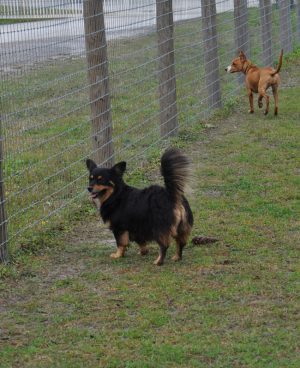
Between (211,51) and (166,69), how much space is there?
2.19 metres

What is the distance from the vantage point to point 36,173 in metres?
8.23

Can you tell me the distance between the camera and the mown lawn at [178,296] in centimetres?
487

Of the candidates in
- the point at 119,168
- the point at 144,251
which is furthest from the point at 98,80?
the point at 144,251

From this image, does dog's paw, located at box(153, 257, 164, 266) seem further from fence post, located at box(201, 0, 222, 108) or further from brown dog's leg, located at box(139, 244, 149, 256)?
fence post, located at box(201, 0, 222, 108)

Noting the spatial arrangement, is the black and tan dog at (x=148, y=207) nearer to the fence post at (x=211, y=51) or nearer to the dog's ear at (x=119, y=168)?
the dog's ear at (x=119, y=168)

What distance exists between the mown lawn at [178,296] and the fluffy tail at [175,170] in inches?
23.4

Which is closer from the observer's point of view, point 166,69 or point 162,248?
point 162,248

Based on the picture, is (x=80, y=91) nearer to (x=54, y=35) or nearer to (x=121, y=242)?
(x=54, y=35)

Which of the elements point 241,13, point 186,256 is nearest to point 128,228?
point 186,256

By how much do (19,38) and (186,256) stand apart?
2079mm

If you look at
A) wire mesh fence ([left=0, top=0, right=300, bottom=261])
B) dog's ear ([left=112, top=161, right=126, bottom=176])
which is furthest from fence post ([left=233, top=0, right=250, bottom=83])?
dog's ear ([left=112, top=161, right=126, bottom=176])

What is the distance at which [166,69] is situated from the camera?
1071 cm

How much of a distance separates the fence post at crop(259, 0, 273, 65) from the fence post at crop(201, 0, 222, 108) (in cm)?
375

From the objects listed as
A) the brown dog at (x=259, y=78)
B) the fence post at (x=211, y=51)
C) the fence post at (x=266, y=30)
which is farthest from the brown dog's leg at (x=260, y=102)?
the fence post at (x=266, y=30)
